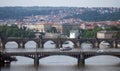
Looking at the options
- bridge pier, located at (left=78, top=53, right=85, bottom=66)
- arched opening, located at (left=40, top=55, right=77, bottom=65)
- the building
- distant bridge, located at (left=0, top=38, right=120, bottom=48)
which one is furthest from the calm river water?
the building

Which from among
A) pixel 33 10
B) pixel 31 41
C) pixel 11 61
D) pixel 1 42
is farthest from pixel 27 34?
pixel 33 10

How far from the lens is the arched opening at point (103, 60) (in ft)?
80.0

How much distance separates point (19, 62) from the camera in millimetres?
24484

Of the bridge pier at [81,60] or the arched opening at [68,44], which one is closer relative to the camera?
the bridge pier at [81,60]

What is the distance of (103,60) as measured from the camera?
1008 inches

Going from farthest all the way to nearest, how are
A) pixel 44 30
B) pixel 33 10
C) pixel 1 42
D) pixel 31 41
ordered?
pixel 33 10 < pixel 44 30 < pixel 31 41 < pixel 1 42

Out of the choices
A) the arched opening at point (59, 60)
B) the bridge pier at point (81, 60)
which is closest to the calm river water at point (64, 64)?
the arched opening at point (59, 60)

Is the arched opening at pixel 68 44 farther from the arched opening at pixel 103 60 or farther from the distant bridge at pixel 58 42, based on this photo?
the arched opening at pixel 103 60

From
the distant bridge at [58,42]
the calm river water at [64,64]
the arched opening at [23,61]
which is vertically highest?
the distant bridge at [58,42]

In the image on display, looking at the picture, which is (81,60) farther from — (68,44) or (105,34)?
(105,34)

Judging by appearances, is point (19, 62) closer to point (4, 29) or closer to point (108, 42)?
point (108, 42)

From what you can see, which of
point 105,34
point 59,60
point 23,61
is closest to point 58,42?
point 59,60

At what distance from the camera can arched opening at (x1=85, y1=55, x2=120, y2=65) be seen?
24.4 meters

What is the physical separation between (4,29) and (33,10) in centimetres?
3206
